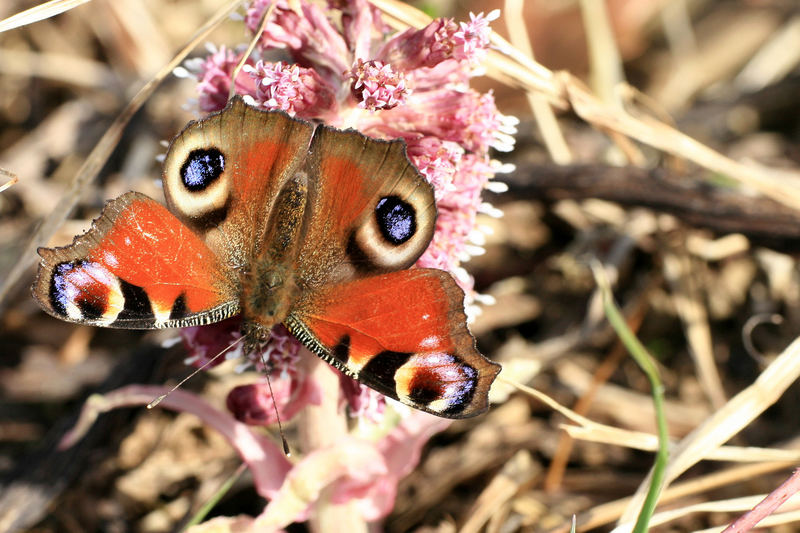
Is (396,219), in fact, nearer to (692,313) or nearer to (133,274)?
(133,274)

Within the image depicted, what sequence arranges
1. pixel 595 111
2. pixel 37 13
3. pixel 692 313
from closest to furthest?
pixel 37 13, pixel 595 111, pixel 692 313

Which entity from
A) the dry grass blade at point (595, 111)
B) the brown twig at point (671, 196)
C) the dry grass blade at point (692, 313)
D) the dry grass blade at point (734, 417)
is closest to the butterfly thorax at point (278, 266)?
the dry grass blade at point (595, 111)

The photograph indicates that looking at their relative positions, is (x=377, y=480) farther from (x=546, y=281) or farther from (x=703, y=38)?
(x=703, y=38)

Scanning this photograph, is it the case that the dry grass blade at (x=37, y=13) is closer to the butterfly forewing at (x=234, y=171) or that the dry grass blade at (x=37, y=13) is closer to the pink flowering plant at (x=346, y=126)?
the pink flowering plant at (x=346, y=126)

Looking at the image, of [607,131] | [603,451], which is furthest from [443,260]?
[603,451]

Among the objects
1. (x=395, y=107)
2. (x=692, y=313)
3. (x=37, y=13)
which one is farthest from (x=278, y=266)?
(x=692, y=313)

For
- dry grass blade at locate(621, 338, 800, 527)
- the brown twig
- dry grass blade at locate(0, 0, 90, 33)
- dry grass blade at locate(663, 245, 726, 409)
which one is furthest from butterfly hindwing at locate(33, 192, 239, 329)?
dry grass blade at locate(663, 245, 726, 409)
